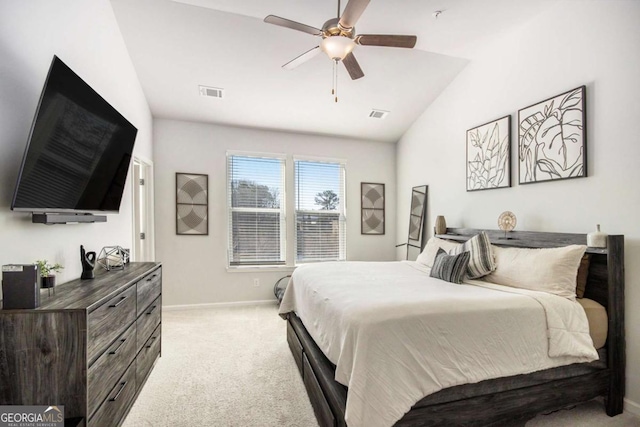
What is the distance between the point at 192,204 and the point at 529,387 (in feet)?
13.6

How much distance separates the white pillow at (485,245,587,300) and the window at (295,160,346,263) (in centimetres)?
273

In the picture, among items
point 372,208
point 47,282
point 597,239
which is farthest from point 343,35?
point 372,208

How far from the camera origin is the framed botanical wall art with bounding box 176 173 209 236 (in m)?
4.17

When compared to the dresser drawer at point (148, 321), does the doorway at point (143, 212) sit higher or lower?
higher

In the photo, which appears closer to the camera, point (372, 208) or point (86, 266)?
point (86, 266)

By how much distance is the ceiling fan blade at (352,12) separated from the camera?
1.81 meters

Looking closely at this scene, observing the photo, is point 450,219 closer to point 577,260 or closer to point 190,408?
point 577,260

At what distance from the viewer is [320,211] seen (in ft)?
15.9

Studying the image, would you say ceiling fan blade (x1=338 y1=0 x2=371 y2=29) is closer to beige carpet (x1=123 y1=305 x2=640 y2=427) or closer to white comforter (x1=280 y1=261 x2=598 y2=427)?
white comforter (x1=280 y1=261 x2=598 y2=427)

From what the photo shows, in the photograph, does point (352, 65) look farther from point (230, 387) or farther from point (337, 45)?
point (230, 387)

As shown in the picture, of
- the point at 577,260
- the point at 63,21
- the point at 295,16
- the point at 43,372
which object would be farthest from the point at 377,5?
the point at 43,372

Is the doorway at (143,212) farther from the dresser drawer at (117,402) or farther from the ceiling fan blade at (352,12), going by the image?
the ceiling fan blade at (352,12)

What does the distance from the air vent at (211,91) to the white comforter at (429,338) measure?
9.45ft

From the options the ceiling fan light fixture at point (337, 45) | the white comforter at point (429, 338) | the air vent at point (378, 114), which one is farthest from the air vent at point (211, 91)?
the white comforter at point (429, 338)
